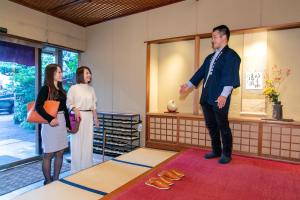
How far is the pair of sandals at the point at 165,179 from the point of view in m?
1.67

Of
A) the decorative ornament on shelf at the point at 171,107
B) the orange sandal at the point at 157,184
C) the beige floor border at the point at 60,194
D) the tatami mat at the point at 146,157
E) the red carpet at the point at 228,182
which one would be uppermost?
the decorative ornament on shelf at the point at 171,107

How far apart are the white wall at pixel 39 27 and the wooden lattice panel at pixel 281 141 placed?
3568 millimetres

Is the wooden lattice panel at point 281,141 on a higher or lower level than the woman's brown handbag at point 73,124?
lower

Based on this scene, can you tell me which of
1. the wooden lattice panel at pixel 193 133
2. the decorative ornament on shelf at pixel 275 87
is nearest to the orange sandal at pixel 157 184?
the wooden lattice panel at pixel 193 133

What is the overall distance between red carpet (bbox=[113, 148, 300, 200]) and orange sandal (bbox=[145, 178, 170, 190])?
0.11 feet

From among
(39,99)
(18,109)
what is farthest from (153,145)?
(18,109)

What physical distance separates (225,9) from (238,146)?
1919 millimetres

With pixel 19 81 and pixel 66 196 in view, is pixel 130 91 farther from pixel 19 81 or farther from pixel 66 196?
pixel 66 196

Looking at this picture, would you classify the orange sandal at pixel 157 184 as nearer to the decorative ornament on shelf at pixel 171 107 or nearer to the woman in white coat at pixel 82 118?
the woman in white coat at pixel 82 118

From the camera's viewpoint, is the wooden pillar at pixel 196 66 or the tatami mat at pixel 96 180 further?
the wooden pillar at pixel 196 66

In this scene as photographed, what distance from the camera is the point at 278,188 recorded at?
168 centimetres

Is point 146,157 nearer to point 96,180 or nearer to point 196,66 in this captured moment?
point 96,180

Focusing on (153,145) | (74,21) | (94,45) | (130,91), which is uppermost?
(74,21)

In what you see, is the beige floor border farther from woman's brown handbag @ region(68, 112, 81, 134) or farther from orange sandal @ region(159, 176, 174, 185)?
woman's brown handbag @ region(68, 112, 81, 134)
